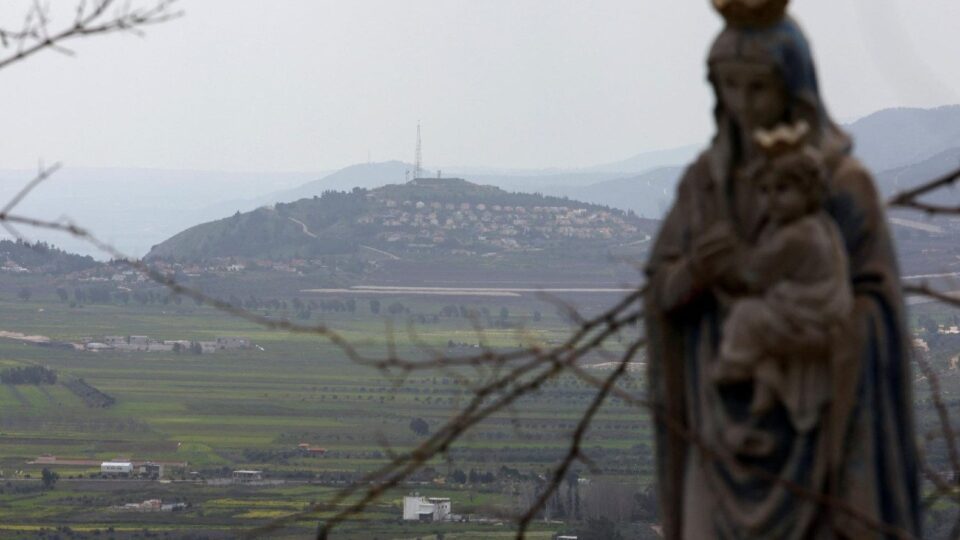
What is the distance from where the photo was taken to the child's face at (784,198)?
4.27 metres

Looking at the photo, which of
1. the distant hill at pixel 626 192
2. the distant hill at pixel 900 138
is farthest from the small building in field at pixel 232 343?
the distant hill at pixel 900 138

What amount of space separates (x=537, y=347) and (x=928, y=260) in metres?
33.2

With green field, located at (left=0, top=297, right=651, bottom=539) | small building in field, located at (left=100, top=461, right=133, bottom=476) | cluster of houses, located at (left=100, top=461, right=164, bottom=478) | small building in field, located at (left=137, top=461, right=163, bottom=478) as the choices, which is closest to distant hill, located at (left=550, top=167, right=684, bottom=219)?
green field, located at (left=0, top=297, right=651, bottom=539)

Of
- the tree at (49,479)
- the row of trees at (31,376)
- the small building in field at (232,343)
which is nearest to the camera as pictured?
the tree at (49,479)

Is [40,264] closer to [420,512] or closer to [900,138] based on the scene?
[420,512]

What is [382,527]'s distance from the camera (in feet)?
171

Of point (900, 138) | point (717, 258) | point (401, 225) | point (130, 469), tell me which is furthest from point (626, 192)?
point (717, 258)

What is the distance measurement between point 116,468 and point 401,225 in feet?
225

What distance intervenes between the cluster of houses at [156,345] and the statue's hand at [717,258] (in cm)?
10949

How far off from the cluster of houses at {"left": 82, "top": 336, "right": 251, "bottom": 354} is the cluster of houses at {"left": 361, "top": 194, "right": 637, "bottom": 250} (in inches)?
868

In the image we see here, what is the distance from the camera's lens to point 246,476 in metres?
75.4

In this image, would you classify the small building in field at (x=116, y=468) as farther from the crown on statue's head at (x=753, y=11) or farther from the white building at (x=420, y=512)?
the crown on statue's head at (x=753, y=11)

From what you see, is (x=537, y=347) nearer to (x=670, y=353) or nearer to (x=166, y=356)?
(x=670, y=353)

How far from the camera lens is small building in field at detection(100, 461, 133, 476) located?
7579 centimetres
